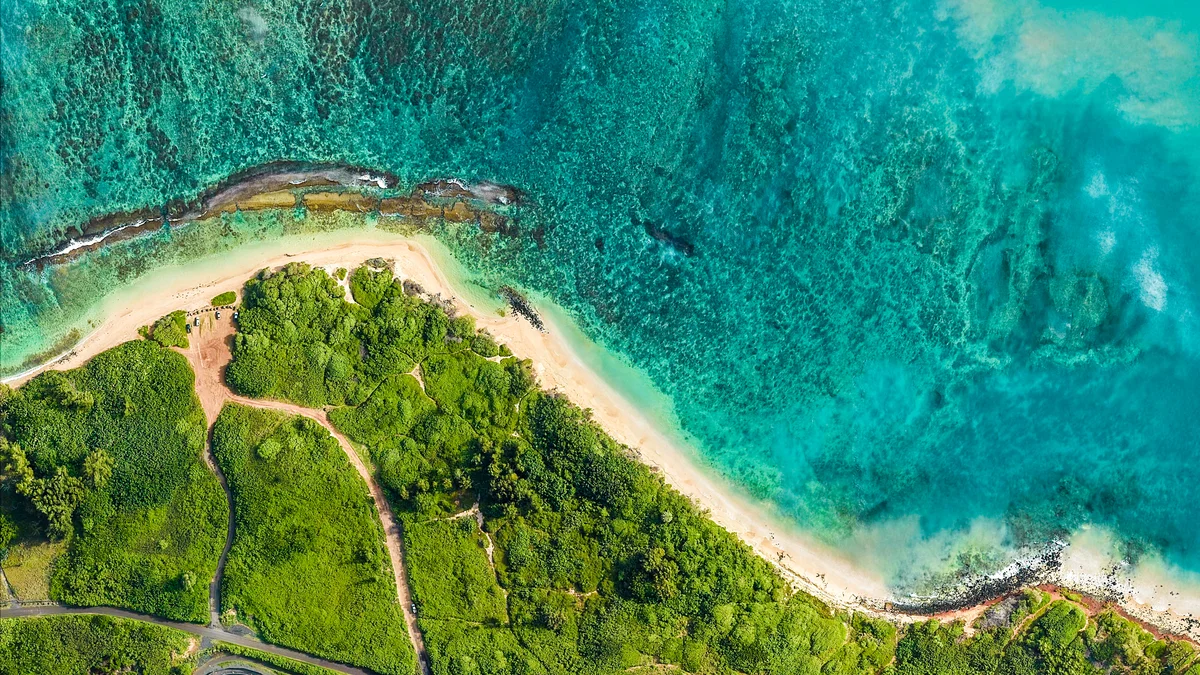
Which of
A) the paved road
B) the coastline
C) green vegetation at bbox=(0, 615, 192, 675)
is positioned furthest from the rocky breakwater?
green vegetation at bbox=(0, 615, 192, 675)

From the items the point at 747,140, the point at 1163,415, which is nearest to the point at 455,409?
the point at 747,140

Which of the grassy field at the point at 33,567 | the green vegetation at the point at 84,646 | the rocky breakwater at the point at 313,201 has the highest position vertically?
the rocky breakwater at the point at 313,201

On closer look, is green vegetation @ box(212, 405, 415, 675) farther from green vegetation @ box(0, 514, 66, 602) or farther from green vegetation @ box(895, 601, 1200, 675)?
green vegetation @ box(895, 601, 1200, 675)

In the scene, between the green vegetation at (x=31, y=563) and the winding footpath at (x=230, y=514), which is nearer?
the green vegetation at (x=31, y=563)

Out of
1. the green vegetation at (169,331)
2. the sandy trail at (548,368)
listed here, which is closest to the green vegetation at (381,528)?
the green vegetation at (169,331)

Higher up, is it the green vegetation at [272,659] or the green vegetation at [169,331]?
the green vegetation at [169,331]

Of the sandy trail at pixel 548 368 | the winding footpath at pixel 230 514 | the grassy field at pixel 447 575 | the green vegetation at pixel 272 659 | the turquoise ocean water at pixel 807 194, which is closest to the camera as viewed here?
the green vegetation at pixel 272 659

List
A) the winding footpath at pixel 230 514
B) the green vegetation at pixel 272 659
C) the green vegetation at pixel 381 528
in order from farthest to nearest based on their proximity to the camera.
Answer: the winding footpath at pixel 230 514, the green vegetation at pixel 272 659, the green vegetation at pixel 381 528

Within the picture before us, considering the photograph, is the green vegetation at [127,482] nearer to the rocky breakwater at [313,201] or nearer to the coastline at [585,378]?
the coastline at [585,378]
